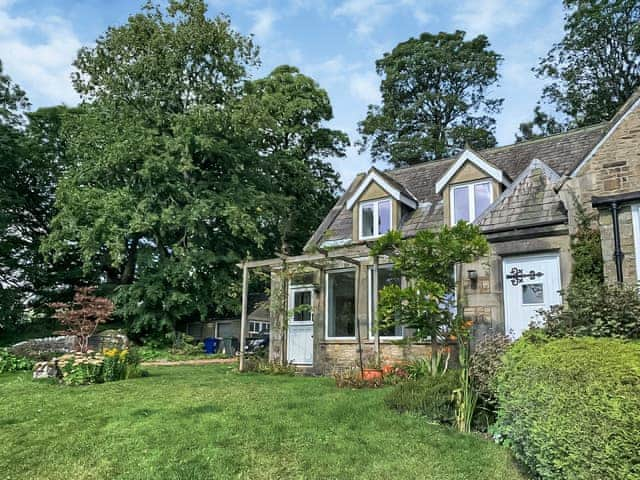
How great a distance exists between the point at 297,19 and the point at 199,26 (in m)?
14.2

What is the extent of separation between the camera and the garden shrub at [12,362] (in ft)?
44.7

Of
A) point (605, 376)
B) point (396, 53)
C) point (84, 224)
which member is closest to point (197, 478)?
point (605, 376)

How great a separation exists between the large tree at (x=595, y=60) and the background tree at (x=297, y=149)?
12.5 meters

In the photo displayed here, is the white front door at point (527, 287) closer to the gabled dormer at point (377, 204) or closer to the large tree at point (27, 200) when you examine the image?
the gabled dormer at point (377, 204)

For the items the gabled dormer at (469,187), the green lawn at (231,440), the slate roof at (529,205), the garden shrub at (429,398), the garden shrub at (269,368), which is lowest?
the green lawn at (231,440)

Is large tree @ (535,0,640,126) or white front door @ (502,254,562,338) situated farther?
large tree @ (535,0,640,126)

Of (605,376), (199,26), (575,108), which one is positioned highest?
(199,26)

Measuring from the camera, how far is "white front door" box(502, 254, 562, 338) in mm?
10078

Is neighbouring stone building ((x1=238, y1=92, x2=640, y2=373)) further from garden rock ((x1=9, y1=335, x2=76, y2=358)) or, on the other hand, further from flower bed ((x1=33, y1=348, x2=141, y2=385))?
garden rock ((x1=9, y1=335, x2=76, y2=358))

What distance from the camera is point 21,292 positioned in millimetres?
24688

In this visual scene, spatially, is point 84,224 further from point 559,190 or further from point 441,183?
point 559,190

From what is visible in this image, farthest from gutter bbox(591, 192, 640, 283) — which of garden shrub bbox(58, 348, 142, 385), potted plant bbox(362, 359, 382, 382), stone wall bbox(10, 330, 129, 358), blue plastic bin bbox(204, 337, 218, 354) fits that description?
blue plastic bin bbox(204, 337, 218, 354)

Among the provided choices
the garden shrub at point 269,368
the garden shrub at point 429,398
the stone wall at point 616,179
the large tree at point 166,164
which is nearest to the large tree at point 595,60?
the large tree at point 166,164

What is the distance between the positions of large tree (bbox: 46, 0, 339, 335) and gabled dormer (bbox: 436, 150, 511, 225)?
9913mm
